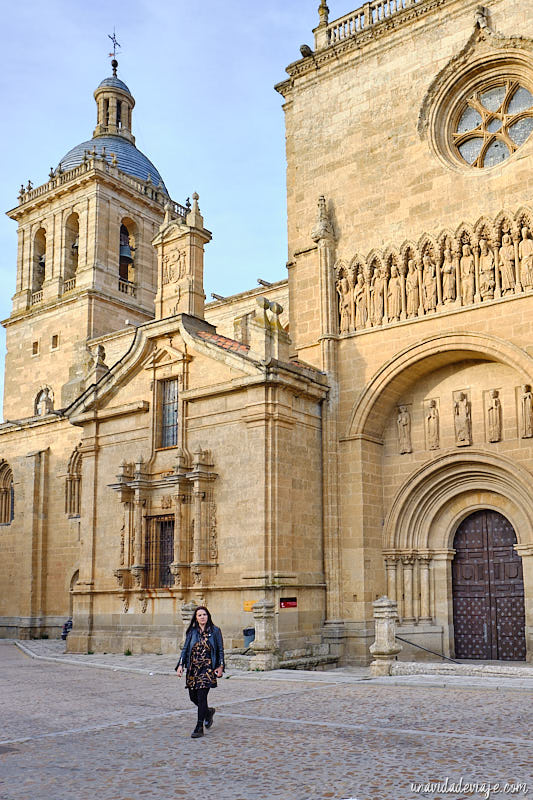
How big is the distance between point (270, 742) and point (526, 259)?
12.6m

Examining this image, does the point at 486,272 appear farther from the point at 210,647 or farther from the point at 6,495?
the point at 6,495

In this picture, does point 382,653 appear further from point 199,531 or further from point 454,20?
point 454,20

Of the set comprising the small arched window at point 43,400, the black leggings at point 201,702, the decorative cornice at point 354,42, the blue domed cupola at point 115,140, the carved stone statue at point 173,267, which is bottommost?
the black leggings at point 201,702

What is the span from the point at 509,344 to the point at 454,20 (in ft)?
27.3

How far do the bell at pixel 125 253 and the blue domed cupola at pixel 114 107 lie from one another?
755 cm

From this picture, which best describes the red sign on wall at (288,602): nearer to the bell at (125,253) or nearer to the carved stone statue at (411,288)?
the carved stone statue at (411,288)

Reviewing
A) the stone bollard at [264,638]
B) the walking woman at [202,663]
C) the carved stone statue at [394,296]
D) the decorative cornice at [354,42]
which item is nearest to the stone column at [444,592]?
the stone bollard at [264,638]

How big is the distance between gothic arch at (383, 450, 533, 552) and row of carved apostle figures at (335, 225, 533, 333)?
3553 mm

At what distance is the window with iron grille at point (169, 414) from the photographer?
2055 cm

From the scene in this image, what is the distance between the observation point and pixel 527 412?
17500 mm

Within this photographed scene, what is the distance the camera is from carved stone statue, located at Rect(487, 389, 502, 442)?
18.0 metres

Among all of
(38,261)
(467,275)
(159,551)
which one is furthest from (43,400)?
(467,275)

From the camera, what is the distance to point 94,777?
7.02m

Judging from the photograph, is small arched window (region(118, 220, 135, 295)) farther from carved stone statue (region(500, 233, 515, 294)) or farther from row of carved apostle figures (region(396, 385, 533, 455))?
carved stone statue (region(500, 233, 515, 294))
